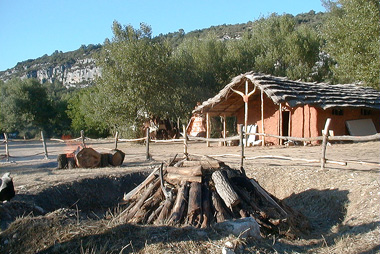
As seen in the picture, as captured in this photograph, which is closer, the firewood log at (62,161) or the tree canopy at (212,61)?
the firewood log at (62,161)

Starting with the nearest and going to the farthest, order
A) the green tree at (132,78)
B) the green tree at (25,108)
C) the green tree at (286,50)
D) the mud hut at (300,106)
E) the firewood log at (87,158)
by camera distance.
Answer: the firewood log at (87,158) < the mud hut at (300,106) < the green tree at (132,78) < the green tree at (286,50) < the green tree at (25,108)

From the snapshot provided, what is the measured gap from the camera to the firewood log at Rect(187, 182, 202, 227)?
539cm

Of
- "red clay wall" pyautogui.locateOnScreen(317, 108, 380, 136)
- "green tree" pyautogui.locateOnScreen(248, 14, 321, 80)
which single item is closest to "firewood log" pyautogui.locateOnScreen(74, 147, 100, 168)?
"red clay wall" pyautogui.locateOnScreen(317, 108, 380, 136)

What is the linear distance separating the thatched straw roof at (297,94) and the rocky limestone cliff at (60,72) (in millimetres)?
65005

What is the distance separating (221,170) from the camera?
6.48 m

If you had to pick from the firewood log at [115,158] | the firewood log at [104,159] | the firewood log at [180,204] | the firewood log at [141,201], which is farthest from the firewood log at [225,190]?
the firewood log at [104,159]

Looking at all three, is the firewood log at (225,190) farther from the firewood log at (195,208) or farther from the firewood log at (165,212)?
the firewood log at (165,212)

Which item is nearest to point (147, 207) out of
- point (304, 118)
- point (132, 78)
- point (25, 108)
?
point (304, 118)

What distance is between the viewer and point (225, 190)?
5.87 meters

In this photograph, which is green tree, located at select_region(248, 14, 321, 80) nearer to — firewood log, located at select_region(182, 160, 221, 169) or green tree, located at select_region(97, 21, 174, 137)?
green tree, located at select_region(97, 21, 174, 137)

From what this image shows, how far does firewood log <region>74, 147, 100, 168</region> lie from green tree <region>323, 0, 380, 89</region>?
13355 millimetres

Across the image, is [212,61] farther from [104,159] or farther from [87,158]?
[87,158]

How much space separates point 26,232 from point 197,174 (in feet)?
9.60

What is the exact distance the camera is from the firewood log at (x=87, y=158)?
11503mm
